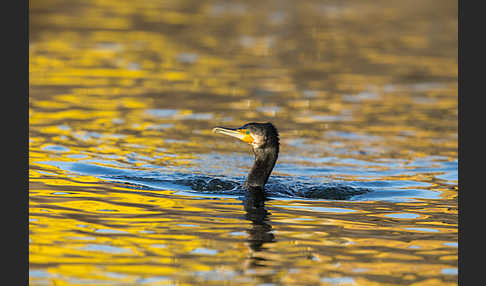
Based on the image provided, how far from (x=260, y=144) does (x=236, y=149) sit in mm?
3512

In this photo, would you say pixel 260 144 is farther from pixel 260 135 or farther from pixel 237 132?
pixel 237 132

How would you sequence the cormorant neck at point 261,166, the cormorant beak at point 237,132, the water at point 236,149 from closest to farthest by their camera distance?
1. the water at point 236,149
2. the cormorant beak at point 237,132
3. the cormorant neck at point 261,166

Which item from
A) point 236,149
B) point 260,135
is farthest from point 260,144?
point 236,149

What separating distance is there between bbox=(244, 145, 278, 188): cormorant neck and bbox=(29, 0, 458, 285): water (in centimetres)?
33

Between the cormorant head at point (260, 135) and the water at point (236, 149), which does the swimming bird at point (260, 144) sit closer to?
the cormorant head at point (260, 135)

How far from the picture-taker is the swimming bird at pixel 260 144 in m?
12.0

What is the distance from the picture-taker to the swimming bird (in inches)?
472

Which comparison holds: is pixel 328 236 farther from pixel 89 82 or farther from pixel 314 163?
pixel 89 82

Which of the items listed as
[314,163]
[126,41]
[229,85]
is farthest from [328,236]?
[126,41]

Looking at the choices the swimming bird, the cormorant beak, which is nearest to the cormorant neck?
the swimming bird

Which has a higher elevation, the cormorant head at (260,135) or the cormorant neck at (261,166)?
the cormorant head at (260,135)

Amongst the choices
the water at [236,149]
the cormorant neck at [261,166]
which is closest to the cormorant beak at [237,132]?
the cormorant neck at [261,166]

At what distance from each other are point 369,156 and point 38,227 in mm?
6975

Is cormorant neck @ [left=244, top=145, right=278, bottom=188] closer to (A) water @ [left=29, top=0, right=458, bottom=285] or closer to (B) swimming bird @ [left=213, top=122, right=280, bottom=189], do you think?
(B) swimming bird @ [left=213, top=122, right=280, bottom=189]
